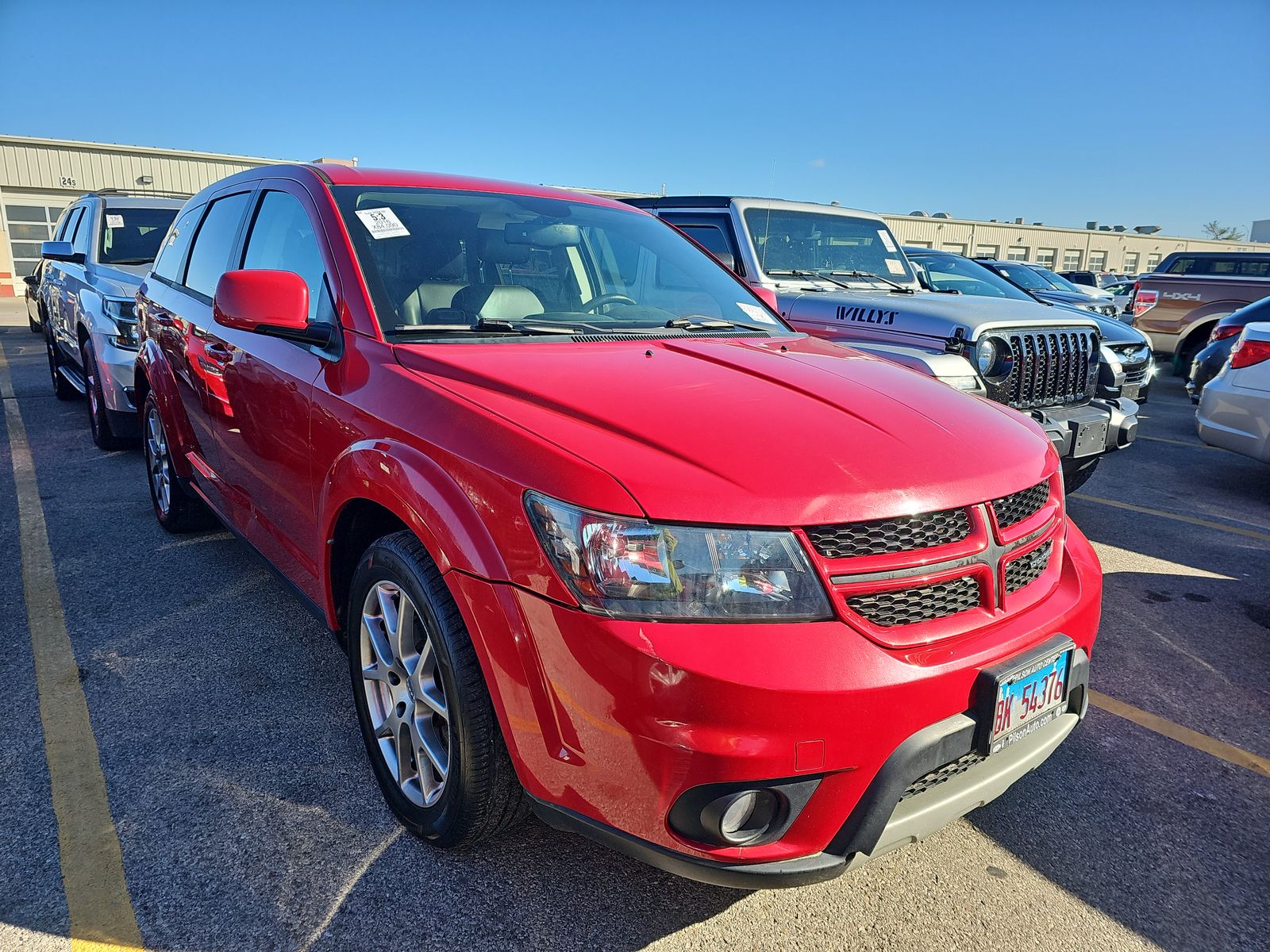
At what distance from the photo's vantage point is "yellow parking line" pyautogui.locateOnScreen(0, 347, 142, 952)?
2008 mm

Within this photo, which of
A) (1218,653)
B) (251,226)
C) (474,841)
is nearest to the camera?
(474,841)

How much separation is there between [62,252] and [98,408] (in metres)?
1.92

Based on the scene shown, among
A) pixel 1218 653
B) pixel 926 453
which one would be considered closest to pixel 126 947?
pixel 926 453

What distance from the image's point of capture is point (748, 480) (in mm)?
1763

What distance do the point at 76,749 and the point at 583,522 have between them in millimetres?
2054

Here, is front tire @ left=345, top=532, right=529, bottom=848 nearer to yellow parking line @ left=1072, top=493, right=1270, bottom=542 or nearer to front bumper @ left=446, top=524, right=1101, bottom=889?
front bumper @ left=446, top=524, right=1101, bottom=889

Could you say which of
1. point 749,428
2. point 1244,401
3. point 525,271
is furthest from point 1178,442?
point 749,428

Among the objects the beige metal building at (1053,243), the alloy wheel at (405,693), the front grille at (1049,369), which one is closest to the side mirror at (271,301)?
the alloy wheel at (405,693)

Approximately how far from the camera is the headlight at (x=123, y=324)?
5.83 m

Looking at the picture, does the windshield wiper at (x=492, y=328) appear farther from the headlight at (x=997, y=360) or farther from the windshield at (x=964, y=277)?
the windshield at (x=964, y=277)

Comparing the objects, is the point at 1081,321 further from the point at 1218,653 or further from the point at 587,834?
the point at 587,834

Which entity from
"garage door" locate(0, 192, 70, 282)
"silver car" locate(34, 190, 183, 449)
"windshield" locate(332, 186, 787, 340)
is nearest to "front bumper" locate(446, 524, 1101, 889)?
"windshield" locate(332, 186, 787, 340)

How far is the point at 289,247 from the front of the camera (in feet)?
9.86

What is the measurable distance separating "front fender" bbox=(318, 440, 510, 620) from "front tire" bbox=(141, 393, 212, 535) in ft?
8.11
